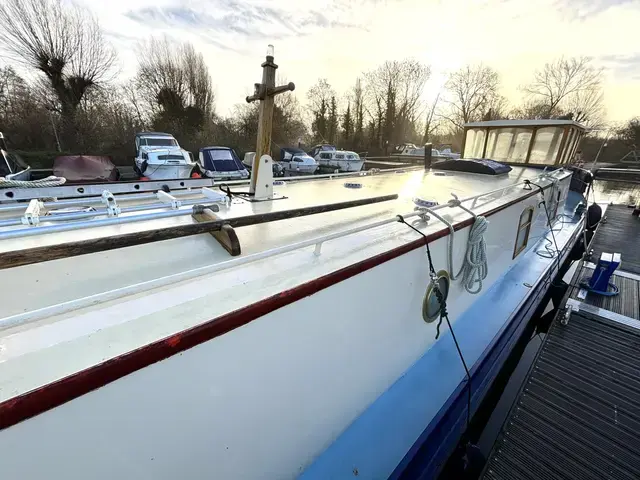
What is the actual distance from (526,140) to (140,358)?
8173mm

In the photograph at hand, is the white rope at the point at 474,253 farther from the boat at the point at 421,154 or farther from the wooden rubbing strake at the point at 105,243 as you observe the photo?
the boat at the point at 421,154

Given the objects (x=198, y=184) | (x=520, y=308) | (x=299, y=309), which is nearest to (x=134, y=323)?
(x=299, y=309)

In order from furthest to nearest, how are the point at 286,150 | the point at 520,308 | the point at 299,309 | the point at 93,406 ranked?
the point at 286,150 → the point at 520,308 → the point at 299,309 → the point at 93,406

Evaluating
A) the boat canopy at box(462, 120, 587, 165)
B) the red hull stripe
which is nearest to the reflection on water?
the boat canopy at box(462, 120, 587, 165)

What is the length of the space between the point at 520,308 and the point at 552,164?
15.8 ft

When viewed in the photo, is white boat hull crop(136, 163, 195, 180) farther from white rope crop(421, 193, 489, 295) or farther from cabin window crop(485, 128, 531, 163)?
white rope crop(421, 193, 489, 295)

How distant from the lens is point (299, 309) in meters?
1.37

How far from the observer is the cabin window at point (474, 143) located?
7270 millimetres

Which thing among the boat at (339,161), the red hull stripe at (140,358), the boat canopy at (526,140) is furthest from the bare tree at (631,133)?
the red hull stripe at (140,358)

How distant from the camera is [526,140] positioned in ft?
21.8

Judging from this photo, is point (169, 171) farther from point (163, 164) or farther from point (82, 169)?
point (82, 169)

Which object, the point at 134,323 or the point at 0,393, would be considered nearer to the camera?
the point at 0,393

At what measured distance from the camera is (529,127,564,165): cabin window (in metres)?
6.31

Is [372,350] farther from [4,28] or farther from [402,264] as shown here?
[4,28]
